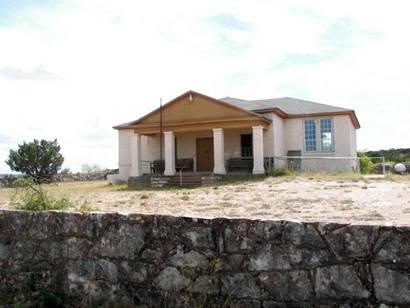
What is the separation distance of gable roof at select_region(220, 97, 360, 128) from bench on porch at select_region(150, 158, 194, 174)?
447 cm

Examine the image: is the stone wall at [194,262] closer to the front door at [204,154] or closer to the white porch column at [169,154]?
the white porch column at [169,154]

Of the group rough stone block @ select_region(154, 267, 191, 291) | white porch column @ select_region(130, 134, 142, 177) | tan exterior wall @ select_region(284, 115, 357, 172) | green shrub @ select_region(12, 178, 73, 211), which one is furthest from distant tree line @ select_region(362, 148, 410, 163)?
rough stone block @ select_region(154, 267, 191, 291)

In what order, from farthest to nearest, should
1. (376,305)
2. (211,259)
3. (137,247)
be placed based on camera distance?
1. (137,247)
2. (211,259)
3. (376,305)

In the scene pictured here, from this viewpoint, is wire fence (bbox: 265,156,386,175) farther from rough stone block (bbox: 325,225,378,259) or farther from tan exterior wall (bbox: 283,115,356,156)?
rough stone block (bbox: 325,225,378,259)

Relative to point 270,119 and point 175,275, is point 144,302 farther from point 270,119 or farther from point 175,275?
point 270,119

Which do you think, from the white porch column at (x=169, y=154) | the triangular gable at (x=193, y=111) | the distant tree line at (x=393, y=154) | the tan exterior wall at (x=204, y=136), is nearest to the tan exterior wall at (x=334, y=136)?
the tan exterior wall at (x=204, y=136)

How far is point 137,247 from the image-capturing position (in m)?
4.37

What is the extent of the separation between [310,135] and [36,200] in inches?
818

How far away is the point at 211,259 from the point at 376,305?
1502mm

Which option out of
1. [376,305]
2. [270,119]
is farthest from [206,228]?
[270,119]

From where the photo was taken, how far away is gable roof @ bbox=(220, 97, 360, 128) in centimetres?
2375

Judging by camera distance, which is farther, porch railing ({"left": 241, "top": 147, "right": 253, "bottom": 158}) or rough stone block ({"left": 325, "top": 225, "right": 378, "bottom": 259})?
Result: porch railing ({"left": 241, "top": 147, "right": 253, "bottom": 158})

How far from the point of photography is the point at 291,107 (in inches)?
1032

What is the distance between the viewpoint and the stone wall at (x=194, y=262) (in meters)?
3.51
